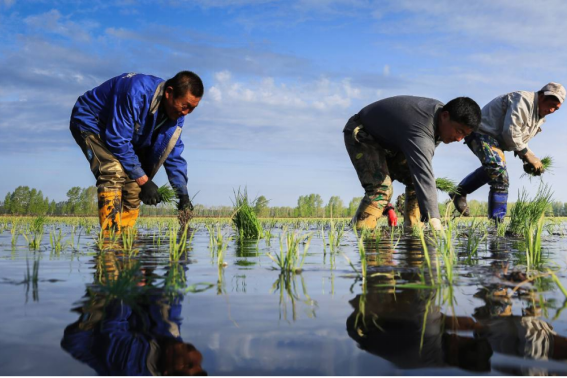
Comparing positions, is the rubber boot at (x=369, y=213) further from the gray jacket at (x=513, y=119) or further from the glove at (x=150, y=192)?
the glove at (x=150, y=192)

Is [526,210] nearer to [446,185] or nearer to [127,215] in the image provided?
[446,185]

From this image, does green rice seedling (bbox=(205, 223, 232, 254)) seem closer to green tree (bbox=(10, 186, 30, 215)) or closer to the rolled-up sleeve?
the rolled-up sleeve

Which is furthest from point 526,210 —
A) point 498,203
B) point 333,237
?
point 333,237

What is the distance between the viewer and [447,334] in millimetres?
1612

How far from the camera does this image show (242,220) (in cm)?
666

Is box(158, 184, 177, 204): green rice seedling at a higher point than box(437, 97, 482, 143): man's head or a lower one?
lower

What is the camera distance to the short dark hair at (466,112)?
5.07 meters

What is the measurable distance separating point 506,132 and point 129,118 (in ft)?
17.5

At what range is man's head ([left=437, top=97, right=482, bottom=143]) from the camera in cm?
508

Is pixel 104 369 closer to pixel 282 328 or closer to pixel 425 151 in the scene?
pixel 282 328

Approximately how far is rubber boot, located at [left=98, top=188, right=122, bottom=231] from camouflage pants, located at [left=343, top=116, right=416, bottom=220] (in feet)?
9.94

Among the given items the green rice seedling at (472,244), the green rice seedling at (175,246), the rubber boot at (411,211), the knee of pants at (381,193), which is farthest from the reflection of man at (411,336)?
the rubber boot at (411,211)

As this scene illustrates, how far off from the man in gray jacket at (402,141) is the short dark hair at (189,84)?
6.69 ft

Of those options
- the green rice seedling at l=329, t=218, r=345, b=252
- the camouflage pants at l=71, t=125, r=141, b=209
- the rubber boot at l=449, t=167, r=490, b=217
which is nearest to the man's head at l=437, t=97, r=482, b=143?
the green rice seedling at l=329, t=218, r=345, b=252
